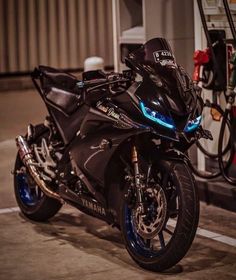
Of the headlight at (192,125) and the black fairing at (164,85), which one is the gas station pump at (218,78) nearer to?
the black fairing at (164,85)

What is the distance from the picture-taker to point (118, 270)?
596cm

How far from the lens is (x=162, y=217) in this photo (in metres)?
5.79

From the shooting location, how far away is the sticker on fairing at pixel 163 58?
5.93 m

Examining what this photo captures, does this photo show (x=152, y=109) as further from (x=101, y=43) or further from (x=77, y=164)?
(x=101, y=43)

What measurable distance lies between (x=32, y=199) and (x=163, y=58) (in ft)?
6.44

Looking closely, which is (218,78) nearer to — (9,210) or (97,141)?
(97,141)

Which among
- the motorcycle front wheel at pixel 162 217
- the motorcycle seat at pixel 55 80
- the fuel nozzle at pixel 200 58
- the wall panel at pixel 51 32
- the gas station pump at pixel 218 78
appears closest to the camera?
the motorcycle front wheel at pixel 162 217

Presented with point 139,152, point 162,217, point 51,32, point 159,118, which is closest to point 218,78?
point 139,152

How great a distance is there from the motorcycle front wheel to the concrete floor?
0.13 metres

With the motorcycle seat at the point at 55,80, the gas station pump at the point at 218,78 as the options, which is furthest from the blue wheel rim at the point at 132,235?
the gas station pump at the point at 218,78

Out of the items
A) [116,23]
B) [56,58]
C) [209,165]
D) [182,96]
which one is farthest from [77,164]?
[56,58]

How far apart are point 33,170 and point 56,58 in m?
8.24

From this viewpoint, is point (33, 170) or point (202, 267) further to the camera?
point (33, 170)

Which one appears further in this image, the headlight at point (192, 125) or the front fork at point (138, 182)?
the front fork at point (138, 182)
